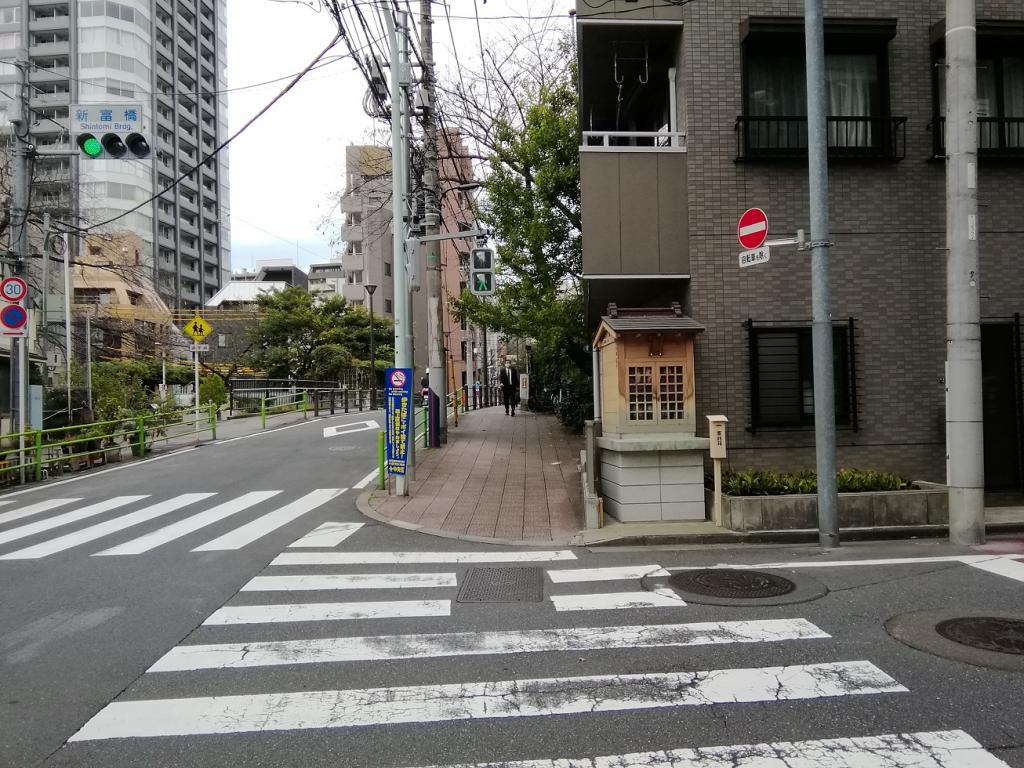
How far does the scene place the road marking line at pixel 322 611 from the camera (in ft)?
18.7

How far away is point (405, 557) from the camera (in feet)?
25.9

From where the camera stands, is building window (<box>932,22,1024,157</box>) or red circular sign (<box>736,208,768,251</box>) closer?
red circular sign (<box>736,208,768,251</box>)

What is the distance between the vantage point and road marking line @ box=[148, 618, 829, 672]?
482cm

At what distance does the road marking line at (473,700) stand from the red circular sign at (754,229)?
506 centimetres

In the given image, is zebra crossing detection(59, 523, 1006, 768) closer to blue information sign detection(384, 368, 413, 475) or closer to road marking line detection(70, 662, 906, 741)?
road marking line detection(70, 662, 906, 741)

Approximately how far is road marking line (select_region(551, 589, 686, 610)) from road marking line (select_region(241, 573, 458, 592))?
1219mm

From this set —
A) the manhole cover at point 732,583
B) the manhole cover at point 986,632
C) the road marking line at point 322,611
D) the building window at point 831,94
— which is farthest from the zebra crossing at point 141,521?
the building window at point 831,94

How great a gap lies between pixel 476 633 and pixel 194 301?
72919mm

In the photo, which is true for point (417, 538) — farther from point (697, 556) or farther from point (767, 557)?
point (767, 557)

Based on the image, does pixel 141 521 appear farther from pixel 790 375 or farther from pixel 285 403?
pixel 285 403

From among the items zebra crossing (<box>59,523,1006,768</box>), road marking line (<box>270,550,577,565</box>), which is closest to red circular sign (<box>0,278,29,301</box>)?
road marking line (<box>270,550,577,565</box>)

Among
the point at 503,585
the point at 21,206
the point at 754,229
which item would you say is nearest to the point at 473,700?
the point at 503,585

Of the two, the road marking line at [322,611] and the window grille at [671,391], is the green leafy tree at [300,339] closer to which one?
the window grille at [671,391]

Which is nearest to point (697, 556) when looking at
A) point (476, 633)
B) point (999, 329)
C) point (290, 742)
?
point (476, 633)
